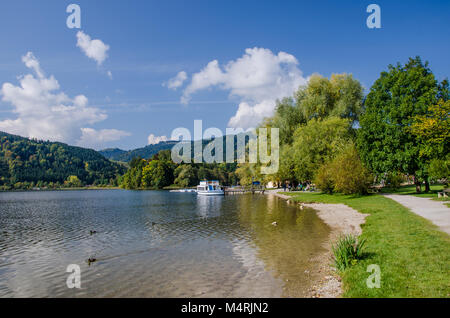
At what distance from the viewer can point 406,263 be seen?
32.9 feet

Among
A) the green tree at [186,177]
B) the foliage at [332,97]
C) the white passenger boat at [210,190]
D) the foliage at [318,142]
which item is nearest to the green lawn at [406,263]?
the foliage at [318,142]

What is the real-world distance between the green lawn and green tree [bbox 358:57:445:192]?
1826 cm

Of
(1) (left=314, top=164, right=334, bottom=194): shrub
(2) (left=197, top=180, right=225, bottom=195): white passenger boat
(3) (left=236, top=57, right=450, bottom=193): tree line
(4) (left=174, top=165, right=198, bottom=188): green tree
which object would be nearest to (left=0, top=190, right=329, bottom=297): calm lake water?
(3) (left=236, top=57, right=450, bottom=193): tree line

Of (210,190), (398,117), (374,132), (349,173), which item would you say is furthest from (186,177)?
(398,117)

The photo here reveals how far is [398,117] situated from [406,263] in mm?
26958

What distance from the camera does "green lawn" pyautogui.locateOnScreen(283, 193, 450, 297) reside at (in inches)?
316

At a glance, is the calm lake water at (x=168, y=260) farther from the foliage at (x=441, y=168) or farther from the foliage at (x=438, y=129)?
the foliage at (x=438, y=129)

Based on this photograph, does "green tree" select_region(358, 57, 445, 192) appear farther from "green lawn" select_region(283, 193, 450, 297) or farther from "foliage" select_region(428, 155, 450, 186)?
"green lawn" select_region(283, 193, 450, 297)

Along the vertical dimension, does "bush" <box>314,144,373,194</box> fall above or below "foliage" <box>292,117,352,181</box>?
below

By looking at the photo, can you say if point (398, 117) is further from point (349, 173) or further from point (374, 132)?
point (349, 173)
